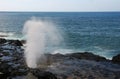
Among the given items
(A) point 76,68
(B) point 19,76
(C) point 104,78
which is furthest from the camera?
(A) point 76,68

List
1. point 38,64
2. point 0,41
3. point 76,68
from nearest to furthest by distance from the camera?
1. point 76,68
2. point 38,64
3. point 0,41

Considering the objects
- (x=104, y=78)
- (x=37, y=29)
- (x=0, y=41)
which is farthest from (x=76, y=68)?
(x=0, y=41)

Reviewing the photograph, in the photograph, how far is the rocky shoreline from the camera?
2016cm

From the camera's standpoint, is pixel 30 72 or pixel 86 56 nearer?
pixel 30 72

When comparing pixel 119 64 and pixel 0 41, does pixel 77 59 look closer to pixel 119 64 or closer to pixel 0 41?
pixel 119 64

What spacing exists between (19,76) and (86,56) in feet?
47.8

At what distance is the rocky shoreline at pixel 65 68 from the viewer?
20156 mm

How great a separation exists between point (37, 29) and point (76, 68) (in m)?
10.8

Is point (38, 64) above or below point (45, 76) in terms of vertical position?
below

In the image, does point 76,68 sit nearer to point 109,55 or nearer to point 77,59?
point 77,59

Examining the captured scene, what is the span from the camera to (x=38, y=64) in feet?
92.6

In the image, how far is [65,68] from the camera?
84.9 feet

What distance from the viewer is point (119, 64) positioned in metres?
29.2

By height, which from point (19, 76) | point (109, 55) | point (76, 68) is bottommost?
point (109, 55)
